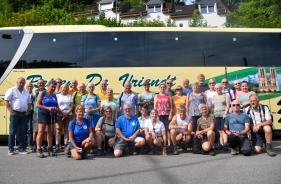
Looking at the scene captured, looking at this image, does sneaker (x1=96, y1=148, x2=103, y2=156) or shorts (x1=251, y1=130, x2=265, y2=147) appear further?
sneaker (x1=96, y1=148, x2=103, y2=156)

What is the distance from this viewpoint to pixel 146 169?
23.1ft

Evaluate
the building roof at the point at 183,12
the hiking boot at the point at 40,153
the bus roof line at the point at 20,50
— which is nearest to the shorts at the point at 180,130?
the hiking boot at the point at 40,153

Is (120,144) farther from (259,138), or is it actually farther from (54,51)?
(54,51)

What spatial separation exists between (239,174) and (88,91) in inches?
167

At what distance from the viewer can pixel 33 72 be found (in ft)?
34.6

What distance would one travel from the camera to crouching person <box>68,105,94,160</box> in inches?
323

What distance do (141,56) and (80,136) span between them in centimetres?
338

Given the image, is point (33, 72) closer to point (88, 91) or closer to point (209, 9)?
point (88, 91)

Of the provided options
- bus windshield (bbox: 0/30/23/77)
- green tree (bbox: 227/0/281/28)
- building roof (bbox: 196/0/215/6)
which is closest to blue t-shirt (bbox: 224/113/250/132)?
bus windshield (bbox: 0/30/23/77)

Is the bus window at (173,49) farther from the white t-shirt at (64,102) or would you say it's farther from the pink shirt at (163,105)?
the white t-shirt at (64,102)

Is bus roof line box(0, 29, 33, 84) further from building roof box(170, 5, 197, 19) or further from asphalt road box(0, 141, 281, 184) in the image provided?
building roof box(170, 5, 197, 19)

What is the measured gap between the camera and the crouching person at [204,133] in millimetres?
8602

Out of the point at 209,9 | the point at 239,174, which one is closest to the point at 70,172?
the point at 239,174

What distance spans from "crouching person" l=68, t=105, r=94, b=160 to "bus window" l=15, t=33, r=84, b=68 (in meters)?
2.61
